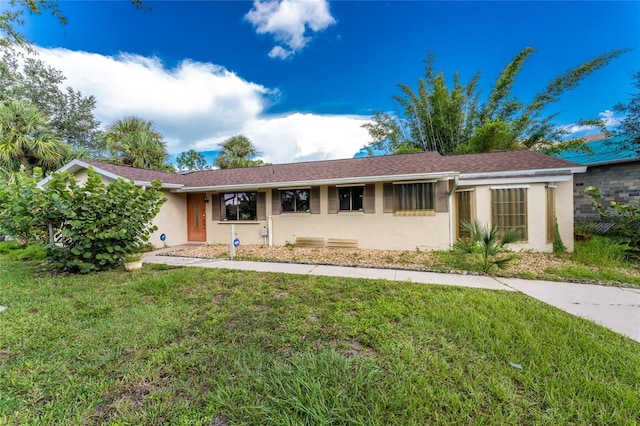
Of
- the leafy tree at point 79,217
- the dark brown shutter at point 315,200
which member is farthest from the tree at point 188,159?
the dark brown shutter at point 315,200

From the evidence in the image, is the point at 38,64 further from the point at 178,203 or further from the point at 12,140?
the point at 178,203

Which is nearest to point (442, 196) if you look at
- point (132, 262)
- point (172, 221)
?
point (132, 262)

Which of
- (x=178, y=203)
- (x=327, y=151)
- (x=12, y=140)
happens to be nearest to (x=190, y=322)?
(x=178, y=203)

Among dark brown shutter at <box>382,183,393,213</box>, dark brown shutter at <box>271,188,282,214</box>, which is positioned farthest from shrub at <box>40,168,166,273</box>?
dark brown shutter at <box>382,183,393,213</box>

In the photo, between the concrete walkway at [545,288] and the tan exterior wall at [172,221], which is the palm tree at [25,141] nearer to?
the tan exterior wall at [172,221]

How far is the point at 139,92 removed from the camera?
34.3 feet

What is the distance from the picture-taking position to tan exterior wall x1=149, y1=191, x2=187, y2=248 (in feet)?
31.4

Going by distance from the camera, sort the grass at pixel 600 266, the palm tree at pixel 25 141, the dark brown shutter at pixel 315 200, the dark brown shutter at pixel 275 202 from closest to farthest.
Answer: the grass at pixel 600 266 → the dark brown shutter at pixel 315 200 → the dark brown shutter at pixel 275 202 → the palm tree at pixel 25 141

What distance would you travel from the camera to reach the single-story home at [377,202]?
7.75 m

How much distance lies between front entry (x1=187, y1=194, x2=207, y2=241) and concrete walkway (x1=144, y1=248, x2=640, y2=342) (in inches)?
157

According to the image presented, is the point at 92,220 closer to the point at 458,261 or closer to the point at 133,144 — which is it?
the point at 458,261

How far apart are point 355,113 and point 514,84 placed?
386 inches

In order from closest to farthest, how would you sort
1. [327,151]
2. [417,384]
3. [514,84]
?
[417,384] < [514,84] < [327,151]

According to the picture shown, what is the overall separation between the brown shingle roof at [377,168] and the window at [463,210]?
794 mm
